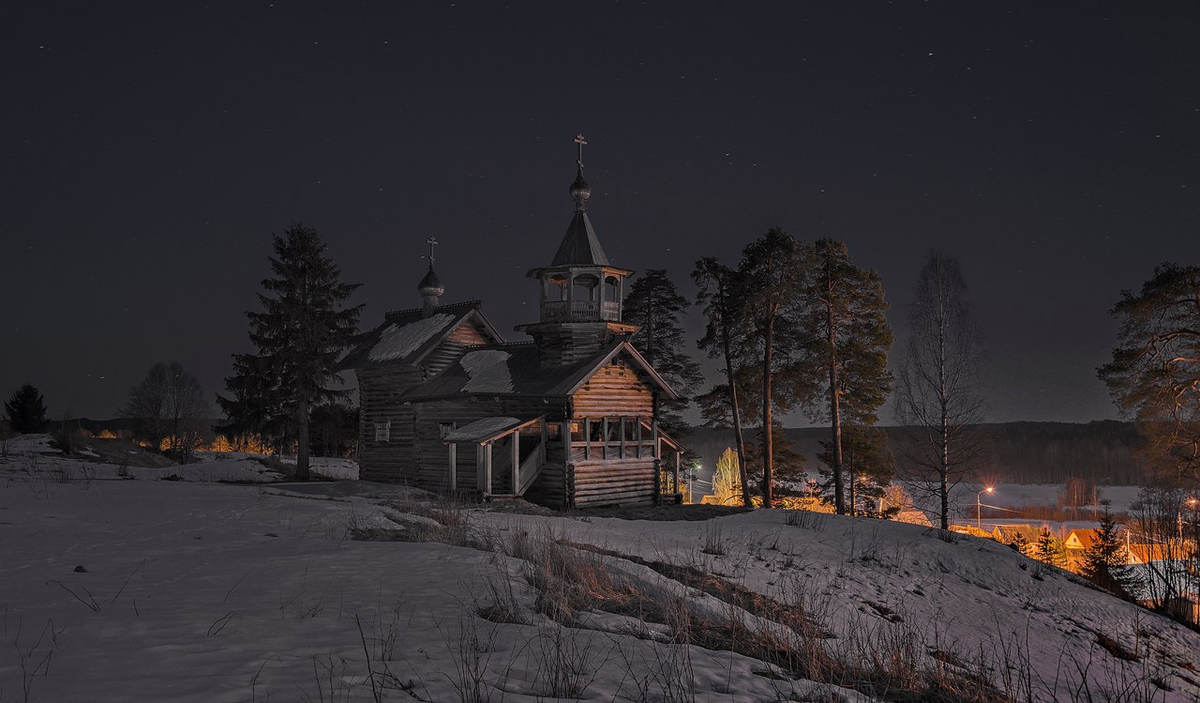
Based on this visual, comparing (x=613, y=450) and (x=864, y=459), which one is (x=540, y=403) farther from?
(x=864, y=459)

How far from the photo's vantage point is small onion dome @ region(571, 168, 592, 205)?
32281mm

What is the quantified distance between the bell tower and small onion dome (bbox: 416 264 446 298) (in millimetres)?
9875

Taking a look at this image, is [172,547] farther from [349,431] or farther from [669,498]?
[349,431]

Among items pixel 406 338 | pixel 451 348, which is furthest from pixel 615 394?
pixel 406 338

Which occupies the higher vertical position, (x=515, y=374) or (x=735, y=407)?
(x=515, y=374)

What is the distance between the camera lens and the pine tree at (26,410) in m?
55.3

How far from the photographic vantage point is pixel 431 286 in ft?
128

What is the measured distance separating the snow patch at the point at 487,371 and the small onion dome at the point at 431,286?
221 inches

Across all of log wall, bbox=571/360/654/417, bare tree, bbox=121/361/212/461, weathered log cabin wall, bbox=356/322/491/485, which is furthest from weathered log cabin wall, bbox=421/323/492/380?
bare tree, bbox=121/361/212/461

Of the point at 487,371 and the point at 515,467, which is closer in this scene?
the point at 515,467

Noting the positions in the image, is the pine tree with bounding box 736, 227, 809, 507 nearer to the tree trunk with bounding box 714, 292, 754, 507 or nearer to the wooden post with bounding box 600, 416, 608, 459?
the tree trunk with bounding box 714, 292, 754, 507

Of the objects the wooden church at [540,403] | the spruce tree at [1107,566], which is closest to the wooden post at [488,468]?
the wooden church at [540,403]

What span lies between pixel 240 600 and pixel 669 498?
26557 millimetres

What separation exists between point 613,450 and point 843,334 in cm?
1312
